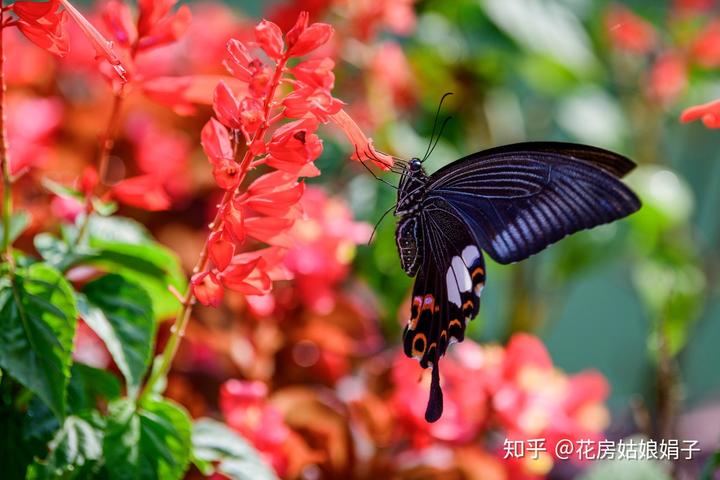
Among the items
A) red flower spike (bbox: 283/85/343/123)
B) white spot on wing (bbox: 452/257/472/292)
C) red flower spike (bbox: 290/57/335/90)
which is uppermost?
white spot on wing (bbox: 452/257/472/292)

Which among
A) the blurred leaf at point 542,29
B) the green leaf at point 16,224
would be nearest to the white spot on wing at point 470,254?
the green leaf at point 16,224

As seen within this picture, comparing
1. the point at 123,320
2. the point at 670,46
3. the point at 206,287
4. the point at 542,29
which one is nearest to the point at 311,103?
the point at 206,287

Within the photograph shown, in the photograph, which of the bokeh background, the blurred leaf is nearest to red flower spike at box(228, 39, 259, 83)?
the bokeh background

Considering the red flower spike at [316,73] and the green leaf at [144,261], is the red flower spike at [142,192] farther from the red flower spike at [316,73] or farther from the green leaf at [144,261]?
the red flower spike at [316,73]

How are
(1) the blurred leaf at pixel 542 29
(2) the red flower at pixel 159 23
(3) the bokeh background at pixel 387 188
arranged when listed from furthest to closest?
(1) the blurred leaf at pixel 542 29, (3) the bokeh background at pixel 387 188, (2) the red flower at pixel 159 23

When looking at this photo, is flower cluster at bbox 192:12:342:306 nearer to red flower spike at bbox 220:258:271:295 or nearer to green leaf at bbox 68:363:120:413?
red flower spike at bbox 220:258:271:295

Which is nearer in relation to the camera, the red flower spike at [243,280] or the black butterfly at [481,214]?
the red flower spike at [243,280]
